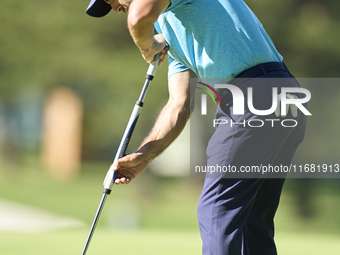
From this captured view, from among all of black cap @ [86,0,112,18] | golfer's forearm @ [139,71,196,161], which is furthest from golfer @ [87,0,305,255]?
golfer's forearm @ [139,71,196,161]

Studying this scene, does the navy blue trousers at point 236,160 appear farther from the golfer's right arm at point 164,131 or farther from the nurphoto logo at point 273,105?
the golfer's right arm at point 164,131

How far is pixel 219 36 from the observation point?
324 centimetres

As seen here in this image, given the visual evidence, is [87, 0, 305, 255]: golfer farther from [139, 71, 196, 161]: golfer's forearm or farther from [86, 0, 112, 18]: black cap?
[139, 71, 196, 161]: golfer's forearm

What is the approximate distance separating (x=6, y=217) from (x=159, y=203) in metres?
7.03

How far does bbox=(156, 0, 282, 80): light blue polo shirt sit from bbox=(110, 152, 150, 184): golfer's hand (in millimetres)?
672

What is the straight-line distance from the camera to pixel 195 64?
3465mm

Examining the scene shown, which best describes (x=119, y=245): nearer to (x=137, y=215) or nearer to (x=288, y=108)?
(x=288, y=108)

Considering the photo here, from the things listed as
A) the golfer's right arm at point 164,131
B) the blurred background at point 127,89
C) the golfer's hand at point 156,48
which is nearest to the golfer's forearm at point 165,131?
the golfer's right arm at point 164,131

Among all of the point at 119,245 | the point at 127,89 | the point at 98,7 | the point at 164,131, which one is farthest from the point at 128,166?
the point at 127,89

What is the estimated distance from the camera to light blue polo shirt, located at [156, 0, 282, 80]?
3230 millimetres

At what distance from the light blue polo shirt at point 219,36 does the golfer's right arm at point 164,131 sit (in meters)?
0.44

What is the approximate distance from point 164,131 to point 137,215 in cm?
1309

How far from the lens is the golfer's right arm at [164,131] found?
3.70m

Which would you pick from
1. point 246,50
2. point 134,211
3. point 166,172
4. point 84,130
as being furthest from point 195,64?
point 84,130
